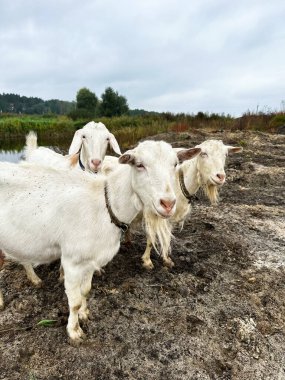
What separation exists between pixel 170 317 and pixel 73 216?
131 centimetres

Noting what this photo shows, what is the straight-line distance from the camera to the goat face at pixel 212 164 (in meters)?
3.73

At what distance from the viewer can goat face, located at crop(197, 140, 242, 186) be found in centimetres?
373

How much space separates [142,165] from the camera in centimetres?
216

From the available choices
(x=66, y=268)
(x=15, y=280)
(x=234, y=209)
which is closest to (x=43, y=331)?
(x=66, y=268)

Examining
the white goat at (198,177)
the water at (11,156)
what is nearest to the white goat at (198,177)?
the white goat at (198,177)

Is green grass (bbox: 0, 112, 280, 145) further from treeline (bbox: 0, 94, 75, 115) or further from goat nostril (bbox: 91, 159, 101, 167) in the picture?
treeline (bbox: 0, 94, 75, 115)

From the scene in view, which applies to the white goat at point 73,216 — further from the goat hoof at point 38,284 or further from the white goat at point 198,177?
the white goat at point 198,177

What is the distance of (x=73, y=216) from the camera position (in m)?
2.39

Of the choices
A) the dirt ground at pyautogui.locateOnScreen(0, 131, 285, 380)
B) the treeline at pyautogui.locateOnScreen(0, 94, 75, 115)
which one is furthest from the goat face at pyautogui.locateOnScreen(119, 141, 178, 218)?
the treeline at pyautogui.locateOnScreen(0, 94, 75, 115)

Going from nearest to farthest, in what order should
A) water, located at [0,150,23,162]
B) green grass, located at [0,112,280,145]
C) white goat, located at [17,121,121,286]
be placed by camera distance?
white goat, located at [17,121,121,286], water, located at [0,150,23,162], green grass, located at [0,112,280,145]

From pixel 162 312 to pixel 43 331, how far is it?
3.46ft

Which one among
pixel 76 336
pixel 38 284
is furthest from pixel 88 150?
pixel 76 336

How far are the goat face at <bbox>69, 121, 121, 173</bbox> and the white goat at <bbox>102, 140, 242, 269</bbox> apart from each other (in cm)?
91

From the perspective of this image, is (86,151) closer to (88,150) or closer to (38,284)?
(88,150)
